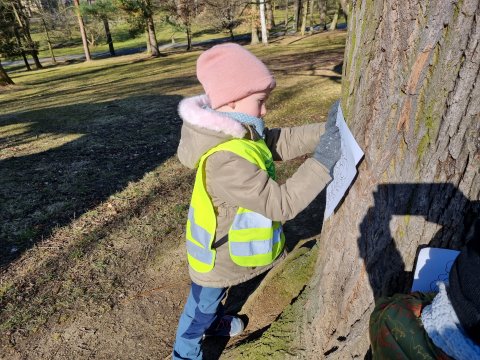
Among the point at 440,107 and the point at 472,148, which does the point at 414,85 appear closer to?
the point at 440,107

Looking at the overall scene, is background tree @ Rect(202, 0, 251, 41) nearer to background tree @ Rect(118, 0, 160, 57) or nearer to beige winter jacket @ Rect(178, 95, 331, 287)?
background tree @ Rect(118, 0, 160, 57)

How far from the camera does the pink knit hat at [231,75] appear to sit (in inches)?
59.6

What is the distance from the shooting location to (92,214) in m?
3.96

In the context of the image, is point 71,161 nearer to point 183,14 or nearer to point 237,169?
point 237,169

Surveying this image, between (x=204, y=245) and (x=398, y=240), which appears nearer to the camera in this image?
(x=398, y=240)

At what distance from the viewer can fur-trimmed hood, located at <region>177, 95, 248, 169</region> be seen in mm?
1521

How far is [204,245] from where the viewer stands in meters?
1.77

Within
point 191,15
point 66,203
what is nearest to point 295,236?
point 66,203

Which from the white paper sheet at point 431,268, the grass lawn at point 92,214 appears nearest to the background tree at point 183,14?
the grass lawn at point 92,214

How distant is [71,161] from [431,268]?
5.17 m

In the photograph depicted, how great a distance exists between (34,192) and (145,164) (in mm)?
1388

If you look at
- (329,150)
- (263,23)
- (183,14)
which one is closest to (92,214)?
(329,150)

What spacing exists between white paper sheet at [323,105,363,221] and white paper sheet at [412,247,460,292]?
0.36 meters

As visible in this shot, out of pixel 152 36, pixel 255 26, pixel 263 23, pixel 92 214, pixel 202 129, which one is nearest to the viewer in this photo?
pixel 202 129
